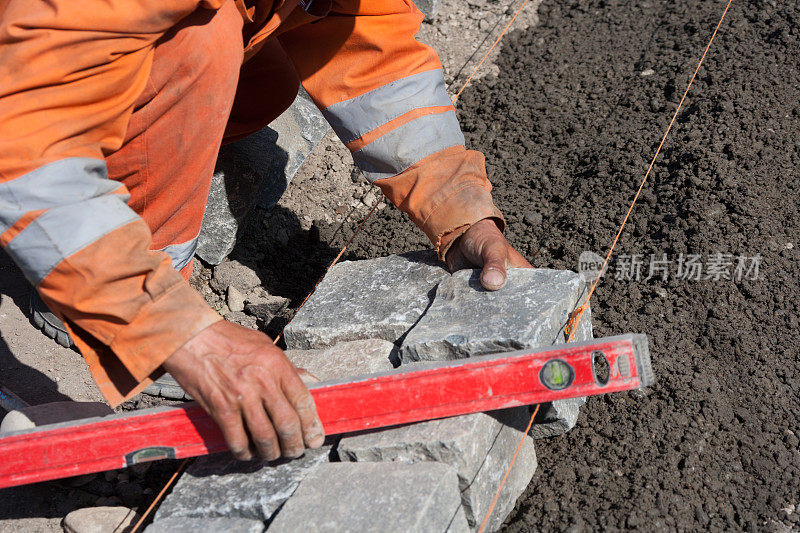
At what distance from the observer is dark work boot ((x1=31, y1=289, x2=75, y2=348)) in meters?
2.94

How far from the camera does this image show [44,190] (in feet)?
5.59

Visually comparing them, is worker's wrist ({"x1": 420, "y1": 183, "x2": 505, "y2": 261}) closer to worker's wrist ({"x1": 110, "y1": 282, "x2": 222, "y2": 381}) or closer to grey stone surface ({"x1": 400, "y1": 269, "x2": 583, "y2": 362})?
grey stone surface ({"x1": 400, "y1": 269, "x2": 583, "y2": 362})

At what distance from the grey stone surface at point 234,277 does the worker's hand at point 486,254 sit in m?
1.18

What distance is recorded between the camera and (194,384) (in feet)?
5.89

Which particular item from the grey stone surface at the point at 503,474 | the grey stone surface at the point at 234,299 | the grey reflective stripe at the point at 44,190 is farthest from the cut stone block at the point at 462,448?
the grey stone surface at the point at 234,299

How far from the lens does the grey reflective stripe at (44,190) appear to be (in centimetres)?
169

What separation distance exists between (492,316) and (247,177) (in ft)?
5.68

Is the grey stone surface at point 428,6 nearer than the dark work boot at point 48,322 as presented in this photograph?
No

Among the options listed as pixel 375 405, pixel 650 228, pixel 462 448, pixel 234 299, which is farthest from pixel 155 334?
pixel 650 228

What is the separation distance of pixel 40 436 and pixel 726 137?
300cm

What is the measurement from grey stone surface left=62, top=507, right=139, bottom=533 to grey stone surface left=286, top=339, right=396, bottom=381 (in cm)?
72

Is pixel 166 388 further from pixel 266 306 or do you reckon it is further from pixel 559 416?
pixel 559 416

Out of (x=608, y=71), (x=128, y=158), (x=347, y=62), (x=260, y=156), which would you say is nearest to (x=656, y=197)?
(x=608, y=71)

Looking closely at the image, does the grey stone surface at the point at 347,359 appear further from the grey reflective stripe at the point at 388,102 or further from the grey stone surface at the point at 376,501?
the grey reflective stripe at the point at 388,102
